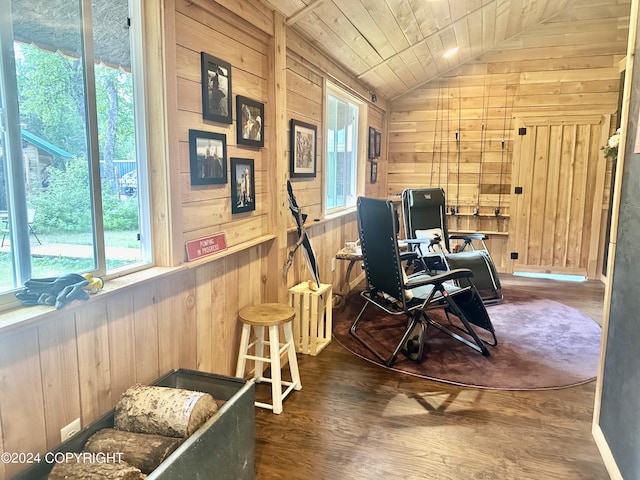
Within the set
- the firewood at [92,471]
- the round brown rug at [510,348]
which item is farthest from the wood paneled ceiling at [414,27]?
the firewood at [92,471]

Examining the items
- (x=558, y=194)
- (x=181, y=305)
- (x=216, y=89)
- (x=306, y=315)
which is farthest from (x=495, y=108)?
(x=181, y=305)

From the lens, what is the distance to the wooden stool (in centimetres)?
242

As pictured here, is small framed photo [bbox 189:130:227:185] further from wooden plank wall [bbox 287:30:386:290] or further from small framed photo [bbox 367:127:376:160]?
small framed photo [bbox 367:127:376:160]

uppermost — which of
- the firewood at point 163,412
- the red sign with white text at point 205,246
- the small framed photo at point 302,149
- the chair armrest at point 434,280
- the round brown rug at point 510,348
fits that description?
the small framed photo at point 302,149

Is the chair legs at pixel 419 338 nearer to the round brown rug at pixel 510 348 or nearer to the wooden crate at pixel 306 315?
the round brown rug at pixel 510 348

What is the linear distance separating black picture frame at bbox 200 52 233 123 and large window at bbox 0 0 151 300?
14.1 inches

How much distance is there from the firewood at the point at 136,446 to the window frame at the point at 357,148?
2641 millimetres

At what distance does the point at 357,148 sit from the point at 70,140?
3.77m

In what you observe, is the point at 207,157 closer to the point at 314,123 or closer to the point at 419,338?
the point at 314,123

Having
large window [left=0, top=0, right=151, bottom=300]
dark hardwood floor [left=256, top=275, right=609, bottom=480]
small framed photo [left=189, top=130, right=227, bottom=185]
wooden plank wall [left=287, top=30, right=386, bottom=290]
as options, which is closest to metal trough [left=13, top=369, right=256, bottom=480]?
dark hardwood floor [left=256, top=275, right=609, bottom=480]

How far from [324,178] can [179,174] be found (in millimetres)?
2023

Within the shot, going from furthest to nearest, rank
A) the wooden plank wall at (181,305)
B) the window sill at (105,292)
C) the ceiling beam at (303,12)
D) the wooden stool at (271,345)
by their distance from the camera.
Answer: the ceiling beam at (303,12) → the wooden stool at (271,345) → the wooden plank wall at (181,305) → the window sill at (105,292)

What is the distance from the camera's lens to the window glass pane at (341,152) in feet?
14.1

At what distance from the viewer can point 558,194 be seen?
559 centimetres
